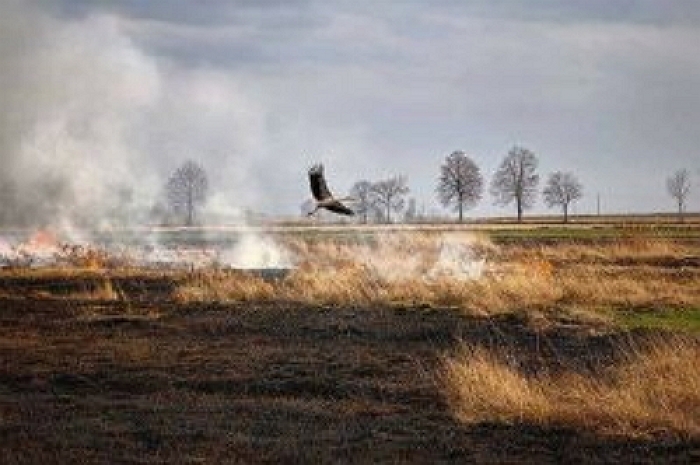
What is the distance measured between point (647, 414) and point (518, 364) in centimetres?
484

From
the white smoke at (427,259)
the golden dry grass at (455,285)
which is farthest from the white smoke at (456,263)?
the golden dry grass at (455,285)

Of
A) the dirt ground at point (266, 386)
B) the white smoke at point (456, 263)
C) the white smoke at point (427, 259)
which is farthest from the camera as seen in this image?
the white smoke at point (427, 259)

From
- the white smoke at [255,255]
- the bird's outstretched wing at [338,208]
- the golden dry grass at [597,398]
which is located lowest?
the golden dry grass at [597,398]

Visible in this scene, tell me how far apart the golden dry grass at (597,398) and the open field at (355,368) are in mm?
31

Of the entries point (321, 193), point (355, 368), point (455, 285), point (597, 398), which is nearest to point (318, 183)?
point (321, 193)

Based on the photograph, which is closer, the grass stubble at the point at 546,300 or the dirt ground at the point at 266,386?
the dirt ground at the point at 266,386

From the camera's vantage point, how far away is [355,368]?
17359mm

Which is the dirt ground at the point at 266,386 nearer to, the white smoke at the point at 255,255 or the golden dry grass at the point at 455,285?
the golden dry grass at the point at 455,285

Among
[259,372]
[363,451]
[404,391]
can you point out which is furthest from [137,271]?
[363,451]

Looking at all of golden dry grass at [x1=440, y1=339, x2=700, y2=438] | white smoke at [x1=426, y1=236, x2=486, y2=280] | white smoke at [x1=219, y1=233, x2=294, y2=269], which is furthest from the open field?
white smoke at [x1=219, y1=233, x2=294, y2=269]

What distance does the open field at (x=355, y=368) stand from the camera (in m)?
11.8

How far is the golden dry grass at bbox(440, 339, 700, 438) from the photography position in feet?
40.8

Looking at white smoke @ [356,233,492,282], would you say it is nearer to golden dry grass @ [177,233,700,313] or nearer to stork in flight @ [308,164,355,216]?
golden dry grass @ [177,233,700,313]

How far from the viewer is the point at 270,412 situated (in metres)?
13.6
